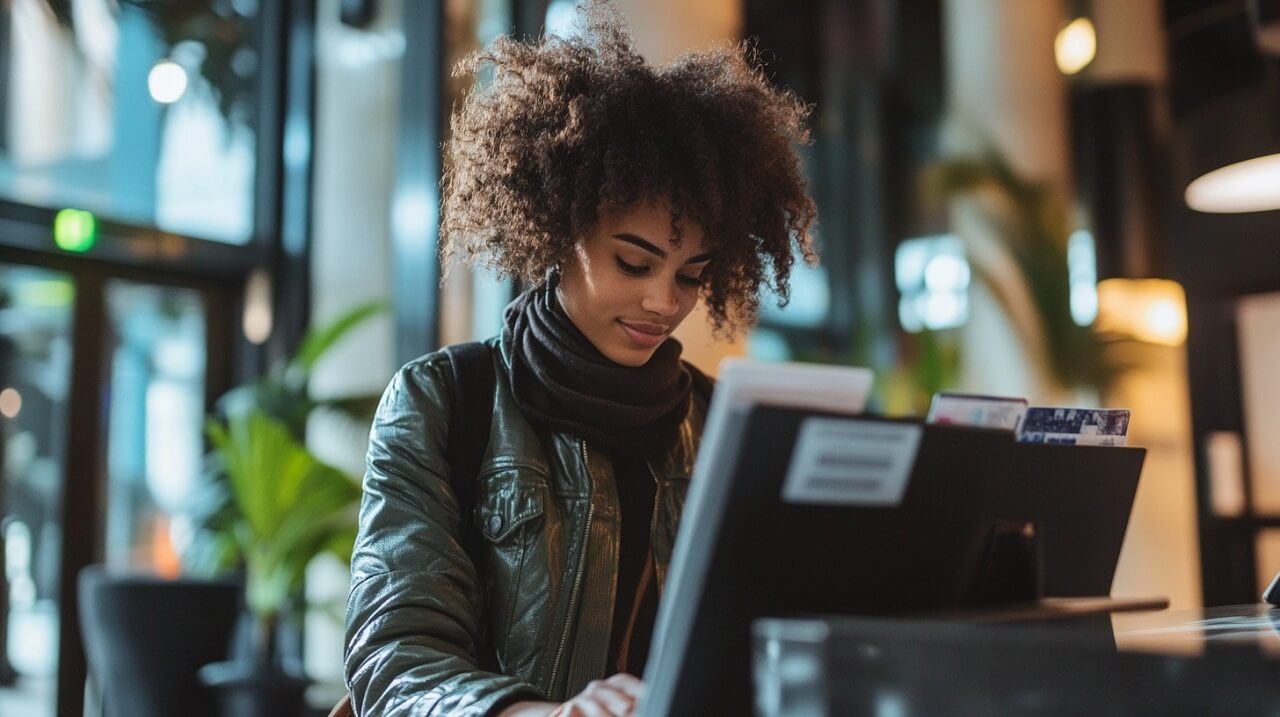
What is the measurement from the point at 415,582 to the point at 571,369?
385mm

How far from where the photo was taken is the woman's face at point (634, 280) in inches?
63.8

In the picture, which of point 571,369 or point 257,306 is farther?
point 257,306

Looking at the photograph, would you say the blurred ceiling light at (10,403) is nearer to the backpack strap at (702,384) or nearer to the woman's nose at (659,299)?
the backpack strap at (702,384)

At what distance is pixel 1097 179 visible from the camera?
24.9 feet

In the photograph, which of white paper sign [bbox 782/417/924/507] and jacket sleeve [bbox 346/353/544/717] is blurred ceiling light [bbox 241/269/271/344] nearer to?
jacket sleeve [bbox 346/353/544/717]

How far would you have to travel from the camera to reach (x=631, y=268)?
1.63 meters

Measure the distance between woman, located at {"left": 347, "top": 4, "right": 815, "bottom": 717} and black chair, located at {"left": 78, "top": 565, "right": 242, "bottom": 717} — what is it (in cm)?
326

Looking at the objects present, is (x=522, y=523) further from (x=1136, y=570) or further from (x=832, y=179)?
(x=832, y=179)

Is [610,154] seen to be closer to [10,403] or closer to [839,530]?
[839,530]

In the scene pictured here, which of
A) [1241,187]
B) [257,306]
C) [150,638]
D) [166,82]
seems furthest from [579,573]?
[257,306]

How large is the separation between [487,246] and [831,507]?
3.48 ft

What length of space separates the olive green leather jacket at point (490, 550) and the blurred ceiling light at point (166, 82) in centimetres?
453

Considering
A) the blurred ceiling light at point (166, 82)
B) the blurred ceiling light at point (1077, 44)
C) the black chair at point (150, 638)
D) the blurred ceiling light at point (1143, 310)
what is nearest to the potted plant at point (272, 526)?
the black chair at point (150, 638)

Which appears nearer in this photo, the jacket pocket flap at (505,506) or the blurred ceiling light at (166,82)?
the jacket pocket flap at (505,506)
